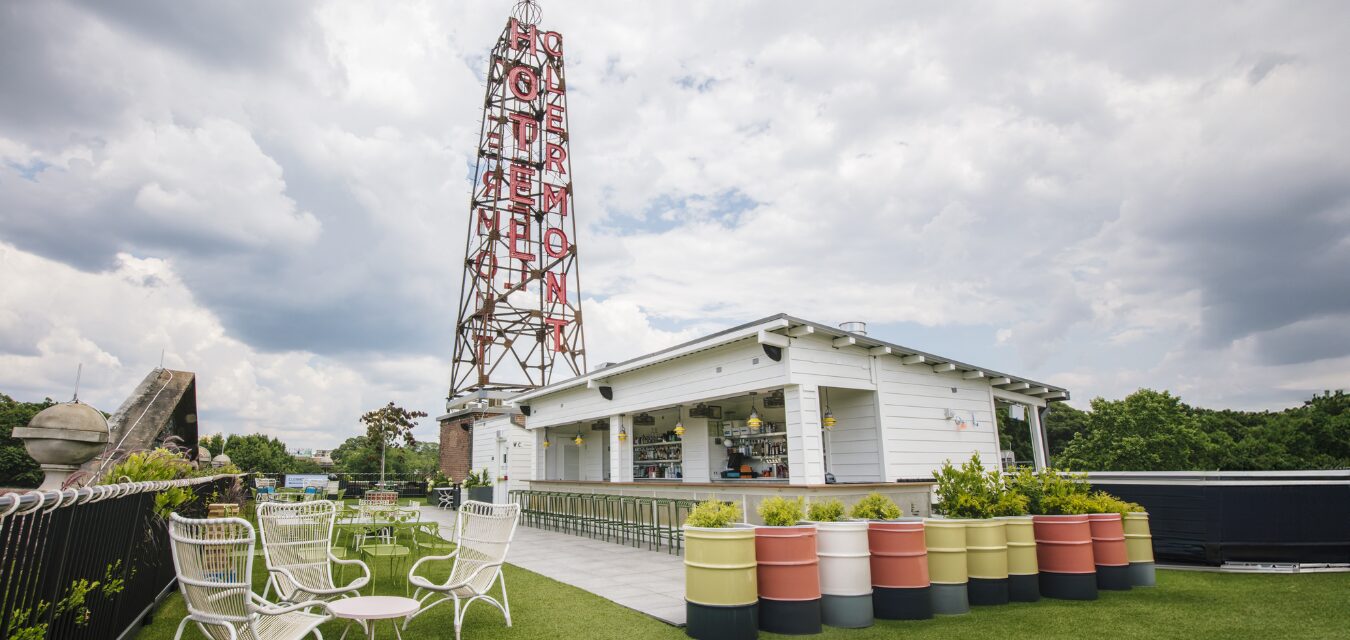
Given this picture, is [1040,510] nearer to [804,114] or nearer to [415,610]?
[415,610]

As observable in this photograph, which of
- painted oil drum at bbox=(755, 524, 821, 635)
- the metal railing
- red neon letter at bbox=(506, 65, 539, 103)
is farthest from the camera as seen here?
red neon letter at bbox=(506, 65, 539, 103)

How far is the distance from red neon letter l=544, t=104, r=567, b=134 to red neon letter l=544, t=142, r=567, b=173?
0.77 meters

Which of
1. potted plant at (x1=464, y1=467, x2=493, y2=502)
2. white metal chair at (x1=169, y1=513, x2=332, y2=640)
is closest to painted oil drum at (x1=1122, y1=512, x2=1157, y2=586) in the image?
white metal chair at (x1=169, y1=513, x2=332, y2=640)

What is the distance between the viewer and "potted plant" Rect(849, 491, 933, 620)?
5.02 metres

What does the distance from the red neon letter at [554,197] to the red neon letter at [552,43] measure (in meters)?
6.81

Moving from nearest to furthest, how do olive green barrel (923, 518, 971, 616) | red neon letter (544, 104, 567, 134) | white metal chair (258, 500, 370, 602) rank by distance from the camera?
1. white metal chair (258, 500, 370, 602)
2. olive green barrel (923, 518, 971, 616)
3. red neon letter (544, 104, 567, 134)

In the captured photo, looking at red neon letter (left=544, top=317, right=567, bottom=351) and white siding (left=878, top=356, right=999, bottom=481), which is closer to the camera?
white siding (left=878, top=356, right=999, bottom=481)

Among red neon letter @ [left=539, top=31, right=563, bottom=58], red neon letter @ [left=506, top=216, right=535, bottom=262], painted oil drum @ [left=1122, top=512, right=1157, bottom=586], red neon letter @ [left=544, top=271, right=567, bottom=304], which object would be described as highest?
red neon letter @ [left=539, top=31, right=563, bottom=58]

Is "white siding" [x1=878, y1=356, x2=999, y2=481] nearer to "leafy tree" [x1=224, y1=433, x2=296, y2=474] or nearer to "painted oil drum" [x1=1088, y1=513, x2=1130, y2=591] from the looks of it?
"painted oil drum" [x1=1088, y1=513, x2=1130, y2=591]

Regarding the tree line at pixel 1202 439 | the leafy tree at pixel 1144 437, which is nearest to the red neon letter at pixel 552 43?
the tree line at pixel 1202 439

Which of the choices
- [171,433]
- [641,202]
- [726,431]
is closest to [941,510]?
[726,431]

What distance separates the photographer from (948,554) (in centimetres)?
529

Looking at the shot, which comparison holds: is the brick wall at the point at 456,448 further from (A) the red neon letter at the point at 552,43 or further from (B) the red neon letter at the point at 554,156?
(A) the red neon letter at the point at 552,43

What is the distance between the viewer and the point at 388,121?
15.3 meters
